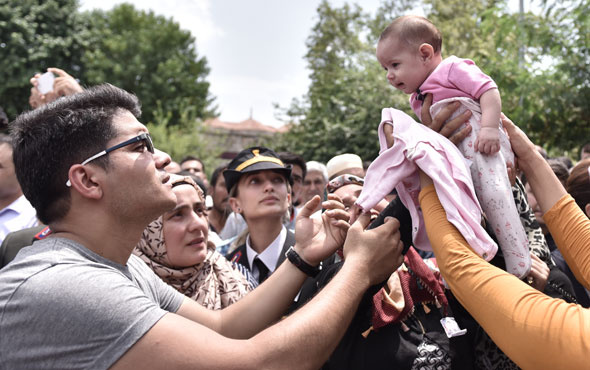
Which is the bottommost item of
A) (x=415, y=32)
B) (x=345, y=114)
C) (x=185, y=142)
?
(x=185, y=142)

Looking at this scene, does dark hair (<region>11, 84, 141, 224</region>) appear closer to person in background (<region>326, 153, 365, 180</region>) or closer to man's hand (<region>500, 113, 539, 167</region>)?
man's hand (<region>500, 113, 539, 167</region>)

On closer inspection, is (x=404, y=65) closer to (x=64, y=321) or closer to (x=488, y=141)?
(x=488, y=141)

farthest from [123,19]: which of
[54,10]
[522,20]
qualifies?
[522,20]

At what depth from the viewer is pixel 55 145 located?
6.51 ft

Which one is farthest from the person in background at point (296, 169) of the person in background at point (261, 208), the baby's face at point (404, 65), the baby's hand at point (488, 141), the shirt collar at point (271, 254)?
the baby's hand at point (488, 141)

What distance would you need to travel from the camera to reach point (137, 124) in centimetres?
218

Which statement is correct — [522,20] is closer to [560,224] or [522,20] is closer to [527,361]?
[560,224]

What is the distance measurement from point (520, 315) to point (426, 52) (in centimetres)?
144

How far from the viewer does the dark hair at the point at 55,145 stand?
78.2 inches

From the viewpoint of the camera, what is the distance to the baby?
6.60ft

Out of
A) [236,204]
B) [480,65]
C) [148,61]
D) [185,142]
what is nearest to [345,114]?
[480,65]

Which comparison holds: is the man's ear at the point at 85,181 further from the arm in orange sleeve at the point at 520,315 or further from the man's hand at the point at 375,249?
the arm in orange sleeve at the point at 520,315

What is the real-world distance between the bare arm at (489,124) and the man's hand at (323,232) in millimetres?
737

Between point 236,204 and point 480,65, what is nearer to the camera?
point 236,204
